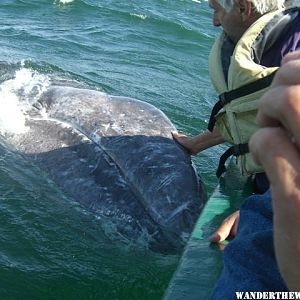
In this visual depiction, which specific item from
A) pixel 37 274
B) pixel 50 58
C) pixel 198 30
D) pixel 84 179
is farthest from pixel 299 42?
pixel 198 30

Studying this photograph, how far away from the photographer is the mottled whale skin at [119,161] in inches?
184

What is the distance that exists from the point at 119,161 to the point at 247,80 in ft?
5.30

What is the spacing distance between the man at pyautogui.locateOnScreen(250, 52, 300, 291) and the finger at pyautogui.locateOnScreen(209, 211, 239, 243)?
2218mm

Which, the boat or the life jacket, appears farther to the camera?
the life jacket

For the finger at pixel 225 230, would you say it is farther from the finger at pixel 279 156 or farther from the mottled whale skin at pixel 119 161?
the finger at pixel 279 156

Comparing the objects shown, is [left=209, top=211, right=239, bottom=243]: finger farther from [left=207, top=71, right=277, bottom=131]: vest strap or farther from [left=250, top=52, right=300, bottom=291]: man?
[left=250, top=52, right=300, bottom=291]: man

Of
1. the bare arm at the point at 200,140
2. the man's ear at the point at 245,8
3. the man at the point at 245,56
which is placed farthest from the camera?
the bare arm at the point at 200,140

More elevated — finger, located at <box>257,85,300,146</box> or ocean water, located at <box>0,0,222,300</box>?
finger, located at <box>257,85,300,146</box>

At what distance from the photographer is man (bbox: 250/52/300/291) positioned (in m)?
1.52

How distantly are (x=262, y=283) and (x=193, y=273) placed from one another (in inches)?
56.9

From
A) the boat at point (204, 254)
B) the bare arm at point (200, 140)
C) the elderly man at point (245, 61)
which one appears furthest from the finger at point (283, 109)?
the bare arm at point (200, 140)

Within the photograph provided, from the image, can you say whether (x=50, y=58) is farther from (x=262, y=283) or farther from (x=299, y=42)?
(x=262, y=283)

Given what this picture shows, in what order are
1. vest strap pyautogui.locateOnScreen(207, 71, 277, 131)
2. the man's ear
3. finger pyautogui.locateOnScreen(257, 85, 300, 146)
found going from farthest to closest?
the man's ear < vest strap pyautogui.locateOnScreen(207, 71, 277, 131) < finger pyautogui.locateOnScreen(257, 85, 300, 146)

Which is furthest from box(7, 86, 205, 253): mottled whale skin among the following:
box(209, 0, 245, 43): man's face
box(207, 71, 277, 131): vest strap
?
box(209, 0, 245, 43): man's face
